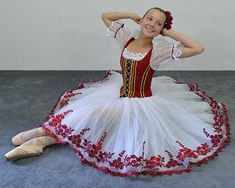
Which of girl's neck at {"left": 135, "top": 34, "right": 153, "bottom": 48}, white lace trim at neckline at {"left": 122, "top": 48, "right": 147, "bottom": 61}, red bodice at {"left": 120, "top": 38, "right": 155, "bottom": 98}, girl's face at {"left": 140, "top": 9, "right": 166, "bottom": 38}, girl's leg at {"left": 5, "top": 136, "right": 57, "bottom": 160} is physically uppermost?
girl's face at {"left": 140, "top": 9, "right": 166, "bottom": 38}

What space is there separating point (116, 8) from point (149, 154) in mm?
1322

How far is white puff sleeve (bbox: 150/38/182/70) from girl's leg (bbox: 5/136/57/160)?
59 cm

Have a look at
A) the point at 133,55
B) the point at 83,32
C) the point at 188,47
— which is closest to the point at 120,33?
the point at 133,55

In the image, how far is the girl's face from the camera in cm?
171

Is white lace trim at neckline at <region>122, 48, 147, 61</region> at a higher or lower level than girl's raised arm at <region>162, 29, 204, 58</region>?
lower

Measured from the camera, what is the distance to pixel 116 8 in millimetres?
2615

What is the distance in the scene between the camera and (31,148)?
5.49 ft

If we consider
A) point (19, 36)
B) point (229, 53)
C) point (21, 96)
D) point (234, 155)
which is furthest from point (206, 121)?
point (19, 36)

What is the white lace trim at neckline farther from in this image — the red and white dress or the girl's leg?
the girl's leg

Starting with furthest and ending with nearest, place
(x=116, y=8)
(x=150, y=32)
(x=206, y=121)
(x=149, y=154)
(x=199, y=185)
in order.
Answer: (x=116, y=8)
(x=206, y=121)
(x=150, y=32)
(x=149, y=154)
(x=199, y=185)

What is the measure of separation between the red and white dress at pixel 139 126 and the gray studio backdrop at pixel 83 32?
2.46 feet

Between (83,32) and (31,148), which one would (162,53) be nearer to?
(31,148)

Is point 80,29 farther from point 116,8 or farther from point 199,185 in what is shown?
point 199,185

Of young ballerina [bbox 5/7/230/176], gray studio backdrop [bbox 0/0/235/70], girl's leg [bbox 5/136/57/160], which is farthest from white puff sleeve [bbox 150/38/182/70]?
gray studio backdrop [bbox 0/0/235/70]
